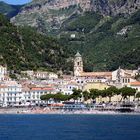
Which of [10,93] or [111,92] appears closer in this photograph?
[111,92]

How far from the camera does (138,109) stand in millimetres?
174125

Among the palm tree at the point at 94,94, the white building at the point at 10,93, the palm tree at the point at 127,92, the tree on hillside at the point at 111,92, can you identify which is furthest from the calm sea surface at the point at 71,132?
the white building at the point at 10,93

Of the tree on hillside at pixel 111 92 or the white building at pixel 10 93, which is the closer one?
the tree on hillside at pixel 111 92

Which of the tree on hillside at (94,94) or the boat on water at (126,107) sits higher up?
the tree on hillside at (94,94)

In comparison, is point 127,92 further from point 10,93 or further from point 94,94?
point 10,93

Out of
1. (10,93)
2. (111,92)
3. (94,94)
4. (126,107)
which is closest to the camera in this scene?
(126,107)

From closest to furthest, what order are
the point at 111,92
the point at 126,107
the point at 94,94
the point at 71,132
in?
the point at 71,132 < the point at 126,107 < the point at 111,92 < the point at 94,94

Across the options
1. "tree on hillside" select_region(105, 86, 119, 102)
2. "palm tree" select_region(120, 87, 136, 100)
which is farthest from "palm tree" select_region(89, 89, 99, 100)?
"palm tree" select_region(120, 87, 136, 100)

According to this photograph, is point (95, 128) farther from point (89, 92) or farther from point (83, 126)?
point (89, 92)

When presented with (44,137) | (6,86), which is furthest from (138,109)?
(44,137)

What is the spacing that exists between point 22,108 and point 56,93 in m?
20.3

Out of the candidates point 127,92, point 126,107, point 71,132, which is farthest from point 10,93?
point 71,132

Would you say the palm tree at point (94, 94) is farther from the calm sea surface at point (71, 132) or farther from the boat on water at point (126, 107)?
the calm sea surface at point (71, 132)

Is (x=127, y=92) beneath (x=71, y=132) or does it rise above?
above
